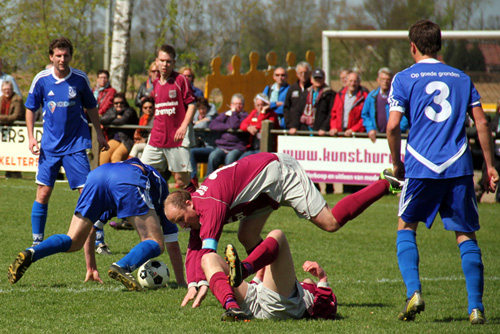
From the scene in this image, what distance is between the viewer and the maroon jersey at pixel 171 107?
9.87 m

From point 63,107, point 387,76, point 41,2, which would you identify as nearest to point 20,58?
point 41,2

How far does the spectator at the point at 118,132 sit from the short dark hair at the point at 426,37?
9.84 metres

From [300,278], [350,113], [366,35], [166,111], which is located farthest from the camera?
[366,35]

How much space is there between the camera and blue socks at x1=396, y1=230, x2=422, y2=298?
16.1 ft

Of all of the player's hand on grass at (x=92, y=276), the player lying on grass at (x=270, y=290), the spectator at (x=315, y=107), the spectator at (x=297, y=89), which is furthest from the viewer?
the spectator at (x=297, y=89)

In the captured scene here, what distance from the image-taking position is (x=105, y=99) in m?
14.8

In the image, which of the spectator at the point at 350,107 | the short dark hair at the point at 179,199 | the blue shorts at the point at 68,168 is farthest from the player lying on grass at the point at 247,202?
the spectator at the point at 350,107

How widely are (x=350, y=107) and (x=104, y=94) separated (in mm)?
5311

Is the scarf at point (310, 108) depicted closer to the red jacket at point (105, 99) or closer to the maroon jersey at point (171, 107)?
the red jacket at point (105, 99)

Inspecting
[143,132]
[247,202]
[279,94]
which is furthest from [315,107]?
[247,202]

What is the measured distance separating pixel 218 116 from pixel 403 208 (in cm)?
997

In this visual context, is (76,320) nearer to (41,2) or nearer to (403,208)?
(403,208)

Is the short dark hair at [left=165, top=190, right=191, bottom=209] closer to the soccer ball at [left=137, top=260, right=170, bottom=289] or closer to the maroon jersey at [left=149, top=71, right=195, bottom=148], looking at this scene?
the soccer ball at [left=137, top=260, right=170, bottom=289]

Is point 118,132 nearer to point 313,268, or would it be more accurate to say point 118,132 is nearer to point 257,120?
point 257,120
